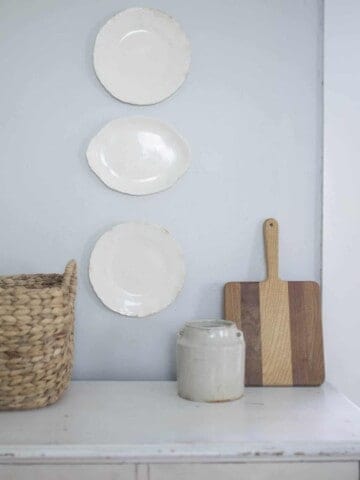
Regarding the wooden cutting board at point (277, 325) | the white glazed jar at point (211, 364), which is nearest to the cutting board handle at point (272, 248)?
the wooden cutting board at point (277, 325)

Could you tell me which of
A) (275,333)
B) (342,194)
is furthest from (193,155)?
(275,333)

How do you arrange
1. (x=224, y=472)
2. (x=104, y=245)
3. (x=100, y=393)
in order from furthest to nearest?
1. (x=104, y=245)
2. (x=100, y=393)
3. (x=224, y=472)

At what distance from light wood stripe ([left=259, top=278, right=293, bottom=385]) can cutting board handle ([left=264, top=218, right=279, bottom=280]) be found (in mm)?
21

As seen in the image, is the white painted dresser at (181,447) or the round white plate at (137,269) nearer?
the white painted dresser at (181,447)

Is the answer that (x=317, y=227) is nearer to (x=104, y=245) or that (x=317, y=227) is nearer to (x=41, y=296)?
(x=104, y=245)

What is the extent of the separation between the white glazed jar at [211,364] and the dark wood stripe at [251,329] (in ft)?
0.42

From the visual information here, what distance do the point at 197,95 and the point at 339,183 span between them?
0.46m

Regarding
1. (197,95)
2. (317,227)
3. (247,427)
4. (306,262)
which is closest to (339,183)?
(317,227)

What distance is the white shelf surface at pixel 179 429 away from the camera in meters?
1.07

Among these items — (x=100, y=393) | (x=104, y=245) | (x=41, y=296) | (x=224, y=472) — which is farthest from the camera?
(x=104, y=245)

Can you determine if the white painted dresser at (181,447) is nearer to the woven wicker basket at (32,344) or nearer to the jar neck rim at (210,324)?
the woven wicker basket at (32,344)

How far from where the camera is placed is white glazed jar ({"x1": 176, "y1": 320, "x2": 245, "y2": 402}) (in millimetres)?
1305

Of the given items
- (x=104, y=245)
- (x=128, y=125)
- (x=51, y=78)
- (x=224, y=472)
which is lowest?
(x=224, y=472)

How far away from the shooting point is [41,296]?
4.03 feet
